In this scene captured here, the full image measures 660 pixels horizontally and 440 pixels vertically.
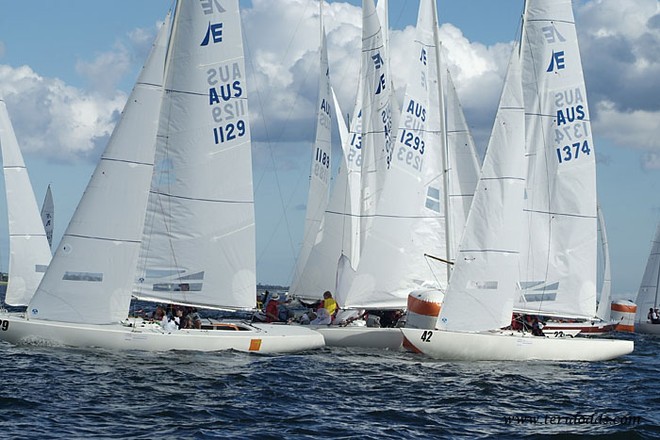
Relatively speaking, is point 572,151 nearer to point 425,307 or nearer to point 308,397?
point 425,307

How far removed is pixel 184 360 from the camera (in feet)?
64.8

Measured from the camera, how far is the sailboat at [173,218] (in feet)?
66.3

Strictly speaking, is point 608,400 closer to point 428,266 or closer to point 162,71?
point 428,266

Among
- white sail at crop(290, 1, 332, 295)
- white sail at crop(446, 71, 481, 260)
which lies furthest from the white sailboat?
white sail at crop(446, 71, 481, 260)

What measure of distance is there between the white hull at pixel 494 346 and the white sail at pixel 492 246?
26cm

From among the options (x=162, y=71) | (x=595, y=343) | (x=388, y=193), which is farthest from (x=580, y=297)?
(x=162, y=71)

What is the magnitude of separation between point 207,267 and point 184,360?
3.21 m

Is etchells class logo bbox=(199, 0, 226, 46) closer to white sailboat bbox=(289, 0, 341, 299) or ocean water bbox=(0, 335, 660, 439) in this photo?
ocean water bbox=(0, 335, 660, 439)

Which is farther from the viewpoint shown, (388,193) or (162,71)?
(388,193)

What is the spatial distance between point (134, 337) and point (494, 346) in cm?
795

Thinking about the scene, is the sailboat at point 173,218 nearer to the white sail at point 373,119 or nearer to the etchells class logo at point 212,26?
the etchells class logo at point 212,26

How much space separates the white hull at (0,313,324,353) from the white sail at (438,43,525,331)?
3947mm

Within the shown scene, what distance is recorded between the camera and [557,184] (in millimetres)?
25125

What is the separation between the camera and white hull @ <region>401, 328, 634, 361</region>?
72.5 ft
